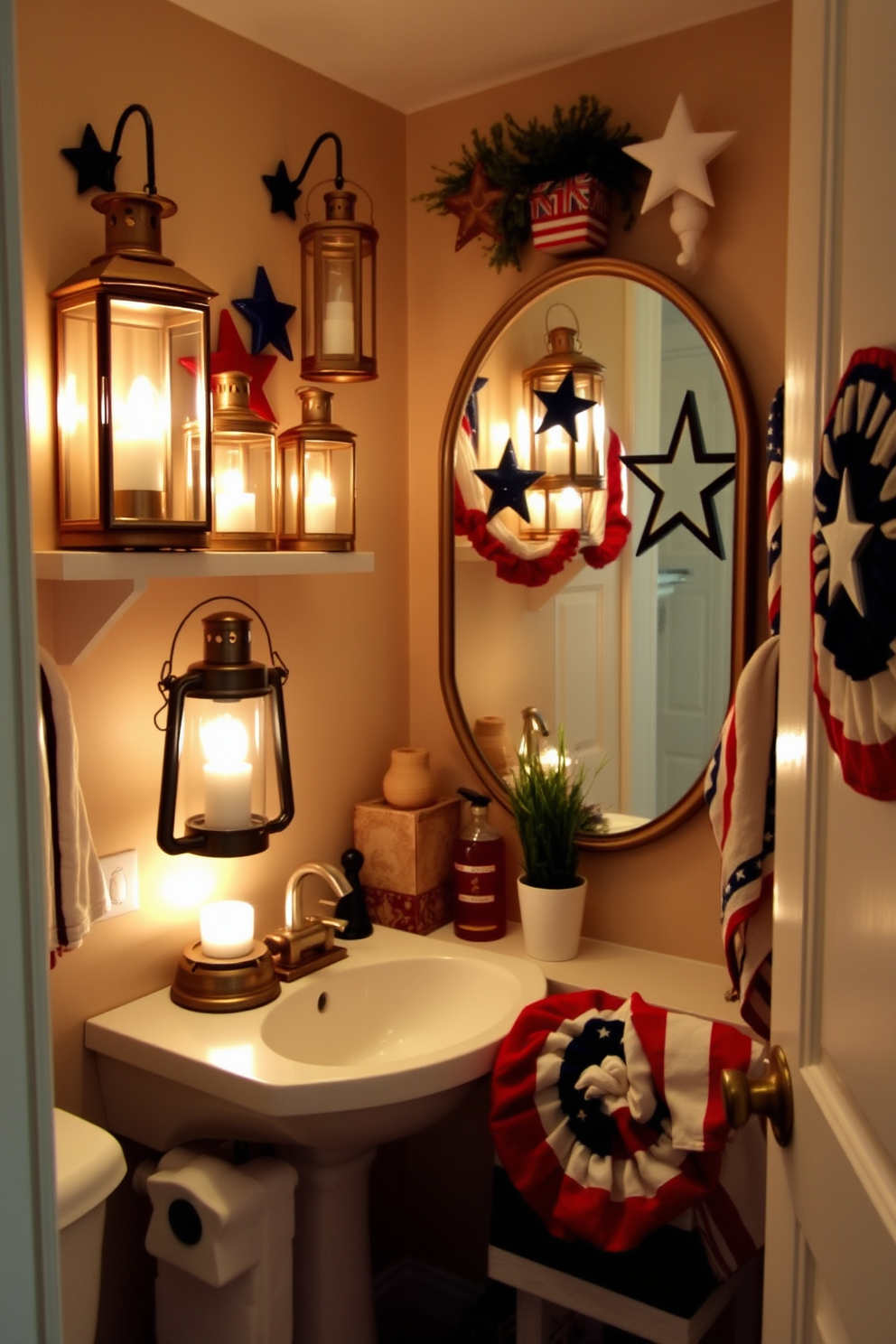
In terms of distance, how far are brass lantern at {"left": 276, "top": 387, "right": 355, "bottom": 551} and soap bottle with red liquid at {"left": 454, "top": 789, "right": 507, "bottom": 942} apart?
0.56 metres

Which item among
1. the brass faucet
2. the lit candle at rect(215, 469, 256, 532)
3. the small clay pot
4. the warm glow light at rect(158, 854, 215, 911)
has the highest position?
the lit candle at rect(215, 469, 256, 532)

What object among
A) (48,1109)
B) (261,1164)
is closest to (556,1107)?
(261,1164)

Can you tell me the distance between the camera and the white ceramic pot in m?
1.96

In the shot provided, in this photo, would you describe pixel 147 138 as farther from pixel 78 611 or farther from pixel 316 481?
pixel 78 611

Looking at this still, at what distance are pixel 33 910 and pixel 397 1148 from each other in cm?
184

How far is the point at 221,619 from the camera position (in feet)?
5.64

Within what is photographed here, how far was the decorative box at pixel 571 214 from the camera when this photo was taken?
6.21 feet

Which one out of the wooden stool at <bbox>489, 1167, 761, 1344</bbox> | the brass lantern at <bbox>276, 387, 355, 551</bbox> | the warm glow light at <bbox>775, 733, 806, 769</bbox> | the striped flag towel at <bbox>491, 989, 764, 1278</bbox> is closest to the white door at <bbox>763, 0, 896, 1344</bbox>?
the warm glow light at <bbox>775, 733, 806, 769</bbox>

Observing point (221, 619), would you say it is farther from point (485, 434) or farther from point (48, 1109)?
point (48, 1109)

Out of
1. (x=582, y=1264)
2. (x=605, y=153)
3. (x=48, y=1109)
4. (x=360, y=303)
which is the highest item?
(x=605, y=153)

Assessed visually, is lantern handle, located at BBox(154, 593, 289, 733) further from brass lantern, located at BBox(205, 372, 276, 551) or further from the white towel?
Answer: the white towel

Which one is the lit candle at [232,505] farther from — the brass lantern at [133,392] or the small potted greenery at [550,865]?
the small potted greenery at [550,865]

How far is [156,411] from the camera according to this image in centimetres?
153

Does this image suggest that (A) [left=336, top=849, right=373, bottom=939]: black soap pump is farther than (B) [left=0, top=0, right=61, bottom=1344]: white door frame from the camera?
Yes
